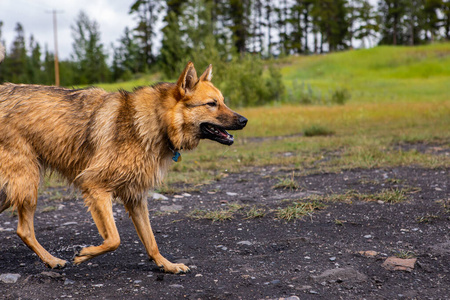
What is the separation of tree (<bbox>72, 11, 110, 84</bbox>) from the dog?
194 feet

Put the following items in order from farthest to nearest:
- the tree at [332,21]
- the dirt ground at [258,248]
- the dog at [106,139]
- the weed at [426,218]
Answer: the tree at [332,21] → the weed at [426,218] → the dog at [106,139] → the dirt ground at [258,248]

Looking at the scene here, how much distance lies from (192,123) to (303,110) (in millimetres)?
17906

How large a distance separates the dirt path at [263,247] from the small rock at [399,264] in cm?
5

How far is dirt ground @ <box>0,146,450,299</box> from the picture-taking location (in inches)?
135

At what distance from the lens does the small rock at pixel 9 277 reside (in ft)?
12.1

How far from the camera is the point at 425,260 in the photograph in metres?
3.84

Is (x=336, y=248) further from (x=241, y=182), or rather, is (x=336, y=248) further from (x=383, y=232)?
(x=241, y=182)

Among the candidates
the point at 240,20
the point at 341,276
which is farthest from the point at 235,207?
the point at 240,20

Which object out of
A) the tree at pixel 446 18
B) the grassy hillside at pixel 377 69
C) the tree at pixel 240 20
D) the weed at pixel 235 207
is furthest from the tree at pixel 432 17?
the weed at pixel 235 207

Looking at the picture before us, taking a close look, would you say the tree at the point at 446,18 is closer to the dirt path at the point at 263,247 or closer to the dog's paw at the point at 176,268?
the dirt path at the point at 263,247

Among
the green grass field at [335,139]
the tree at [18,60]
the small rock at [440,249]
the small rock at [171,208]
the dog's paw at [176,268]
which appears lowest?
the dog's paw at [176,268]

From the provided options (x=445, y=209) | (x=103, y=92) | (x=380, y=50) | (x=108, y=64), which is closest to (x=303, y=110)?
(x=445, y=209)

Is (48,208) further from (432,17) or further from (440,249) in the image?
(432,17)

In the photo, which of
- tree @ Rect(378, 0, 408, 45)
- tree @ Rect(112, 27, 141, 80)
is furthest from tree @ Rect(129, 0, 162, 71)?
tree @ Rect(378, 0, 408, 45)
